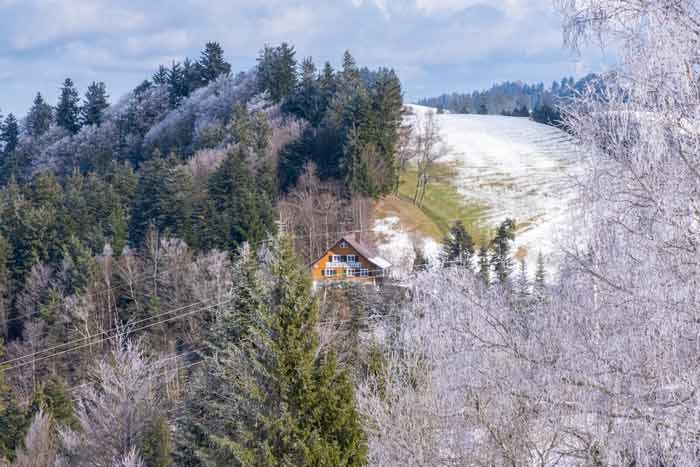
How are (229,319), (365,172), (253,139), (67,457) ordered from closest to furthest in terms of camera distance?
(229,319)
(67,457)
(365,172)
(253,139)

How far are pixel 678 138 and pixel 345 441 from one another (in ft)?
26.0

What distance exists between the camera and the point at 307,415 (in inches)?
439

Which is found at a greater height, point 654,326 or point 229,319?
point 654,326

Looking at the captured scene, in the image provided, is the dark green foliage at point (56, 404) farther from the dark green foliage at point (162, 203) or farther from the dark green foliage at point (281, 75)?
the dark green foliage at point (281, 75)

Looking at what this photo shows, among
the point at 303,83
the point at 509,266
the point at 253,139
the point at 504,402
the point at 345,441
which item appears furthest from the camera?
the point at 303,83

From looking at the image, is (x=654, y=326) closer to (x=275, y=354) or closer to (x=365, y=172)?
(x=275, y=354)

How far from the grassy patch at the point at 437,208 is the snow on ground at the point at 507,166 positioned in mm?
1055

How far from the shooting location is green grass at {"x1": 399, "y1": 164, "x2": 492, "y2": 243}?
51875 millimetres

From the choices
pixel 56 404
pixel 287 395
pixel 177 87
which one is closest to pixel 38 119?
pixel 177 87

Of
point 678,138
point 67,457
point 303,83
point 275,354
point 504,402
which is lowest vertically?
point 67,457

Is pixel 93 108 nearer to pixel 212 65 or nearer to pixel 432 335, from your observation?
pixel 212 65

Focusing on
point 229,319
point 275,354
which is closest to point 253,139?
point 229,319

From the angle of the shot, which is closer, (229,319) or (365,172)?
(229,319)

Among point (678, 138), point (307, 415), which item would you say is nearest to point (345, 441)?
point (307, 415)
